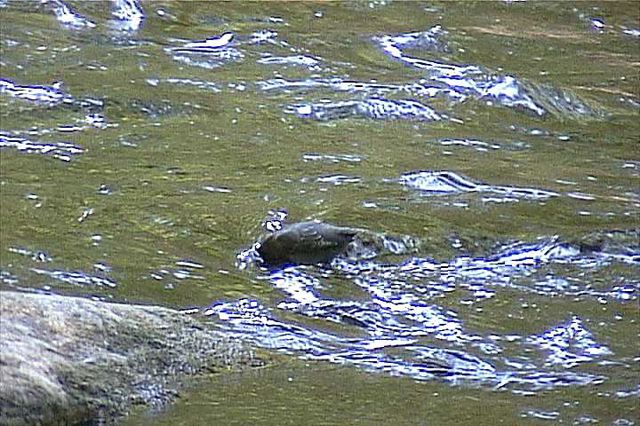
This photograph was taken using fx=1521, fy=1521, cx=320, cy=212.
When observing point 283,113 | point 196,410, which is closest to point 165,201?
point 283,113

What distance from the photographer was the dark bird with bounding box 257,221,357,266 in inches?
185

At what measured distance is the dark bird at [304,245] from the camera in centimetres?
469

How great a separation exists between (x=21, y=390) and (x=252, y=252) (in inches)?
75.3

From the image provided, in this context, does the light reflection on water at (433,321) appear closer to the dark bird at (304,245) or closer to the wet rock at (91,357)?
the dark bird at (304,245)

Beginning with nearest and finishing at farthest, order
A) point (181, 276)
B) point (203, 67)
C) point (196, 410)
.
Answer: point (196, 410) → point (181, 276) → point (203, 67)

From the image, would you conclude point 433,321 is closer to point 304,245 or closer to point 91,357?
point 304,245

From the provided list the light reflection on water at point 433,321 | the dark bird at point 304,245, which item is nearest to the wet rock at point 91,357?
the light reflection on water at point 433,321

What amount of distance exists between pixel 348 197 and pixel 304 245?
70 cm

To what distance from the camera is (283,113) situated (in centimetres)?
666

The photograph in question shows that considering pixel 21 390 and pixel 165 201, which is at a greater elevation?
pixel 21 390

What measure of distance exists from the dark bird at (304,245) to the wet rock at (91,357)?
3.35 feet

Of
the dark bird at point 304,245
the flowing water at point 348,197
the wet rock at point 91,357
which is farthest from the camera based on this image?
the dark bird at point 304,245

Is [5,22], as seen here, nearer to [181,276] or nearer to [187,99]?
[187,99]

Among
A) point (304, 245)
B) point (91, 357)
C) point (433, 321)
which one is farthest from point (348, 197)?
point (91, 357)
